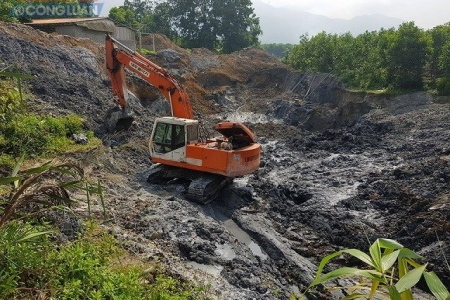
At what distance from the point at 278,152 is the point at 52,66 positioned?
9907 millimetres

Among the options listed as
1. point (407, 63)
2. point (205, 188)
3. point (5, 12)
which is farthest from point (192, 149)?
point (407, 63)

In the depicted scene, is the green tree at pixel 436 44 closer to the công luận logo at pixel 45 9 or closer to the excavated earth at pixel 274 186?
the excavated earth at pixel 274 186

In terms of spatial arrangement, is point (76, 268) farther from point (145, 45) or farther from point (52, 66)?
point (145, 45)

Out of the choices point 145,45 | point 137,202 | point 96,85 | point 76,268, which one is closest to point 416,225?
point 137,202

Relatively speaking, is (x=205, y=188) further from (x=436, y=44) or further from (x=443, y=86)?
(x=436, y=44)

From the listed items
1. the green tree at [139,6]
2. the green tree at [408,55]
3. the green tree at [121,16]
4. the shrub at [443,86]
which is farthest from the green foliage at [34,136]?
the green tree at [139,6]

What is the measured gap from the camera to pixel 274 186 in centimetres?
1174

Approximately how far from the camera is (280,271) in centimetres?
742

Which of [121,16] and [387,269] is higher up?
[121,16]

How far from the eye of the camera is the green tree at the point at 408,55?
22.8 m

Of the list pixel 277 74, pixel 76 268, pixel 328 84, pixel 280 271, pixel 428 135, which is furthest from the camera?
pixel 277 74

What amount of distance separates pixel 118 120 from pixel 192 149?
13.7 feet

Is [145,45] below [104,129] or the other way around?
the other way around

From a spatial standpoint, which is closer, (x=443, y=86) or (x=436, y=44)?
(x=443, y=86)
